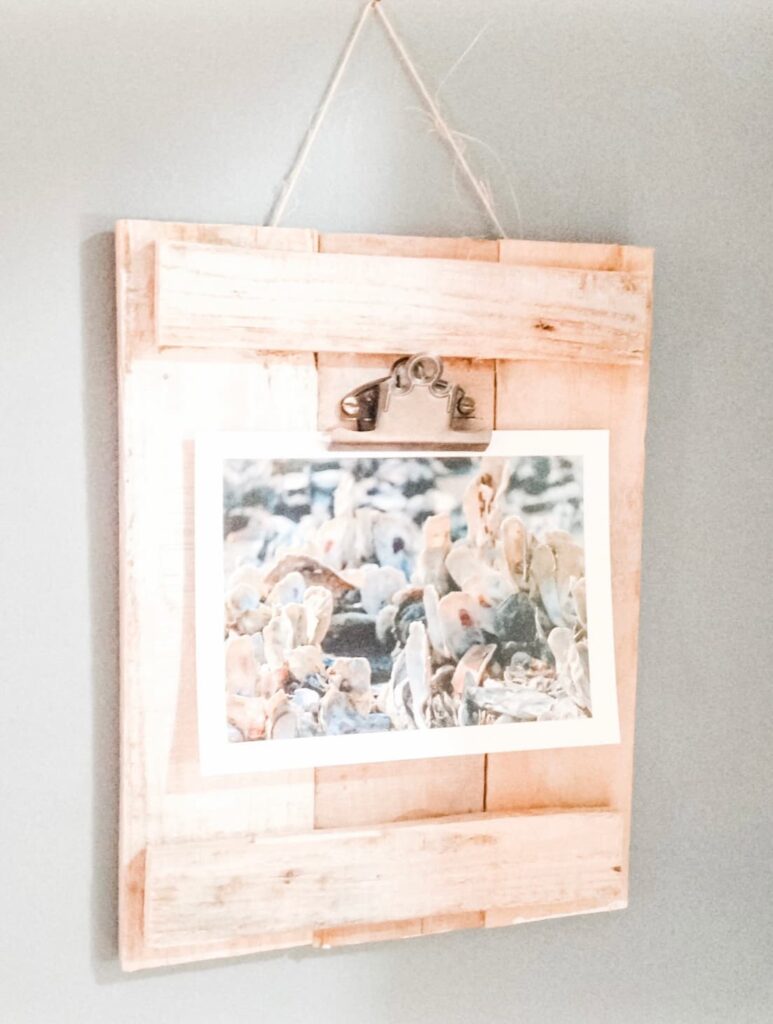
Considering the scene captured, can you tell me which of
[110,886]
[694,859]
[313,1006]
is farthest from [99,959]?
[694,859]

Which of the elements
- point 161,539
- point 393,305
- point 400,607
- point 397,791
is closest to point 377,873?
point 397,791

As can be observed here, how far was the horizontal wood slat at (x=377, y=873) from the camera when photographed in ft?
2.89

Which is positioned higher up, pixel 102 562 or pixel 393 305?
pixel 393 305

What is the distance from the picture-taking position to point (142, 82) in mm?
858

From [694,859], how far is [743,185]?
2.26ft

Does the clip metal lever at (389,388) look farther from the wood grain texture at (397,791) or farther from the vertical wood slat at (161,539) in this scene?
the wood grain texture at (397,791)

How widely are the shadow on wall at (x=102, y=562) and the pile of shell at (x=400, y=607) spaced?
0.10m

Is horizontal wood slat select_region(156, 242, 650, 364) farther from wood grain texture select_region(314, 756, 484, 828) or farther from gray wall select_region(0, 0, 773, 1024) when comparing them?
wood grain texture select_region(314, 756, 484, 828)

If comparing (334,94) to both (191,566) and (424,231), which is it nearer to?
(424,231)

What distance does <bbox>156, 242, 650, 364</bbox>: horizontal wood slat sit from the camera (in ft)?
2.76

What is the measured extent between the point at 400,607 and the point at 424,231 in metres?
0.34

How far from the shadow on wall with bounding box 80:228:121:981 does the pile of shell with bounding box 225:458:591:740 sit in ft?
0.34

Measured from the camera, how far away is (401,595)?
0.92 m

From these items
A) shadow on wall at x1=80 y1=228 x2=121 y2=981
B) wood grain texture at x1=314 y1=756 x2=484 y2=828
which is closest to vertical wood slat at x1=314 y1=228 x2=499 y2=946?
wood grain texture at x1=314 y1=756 x2=484 y2=828
